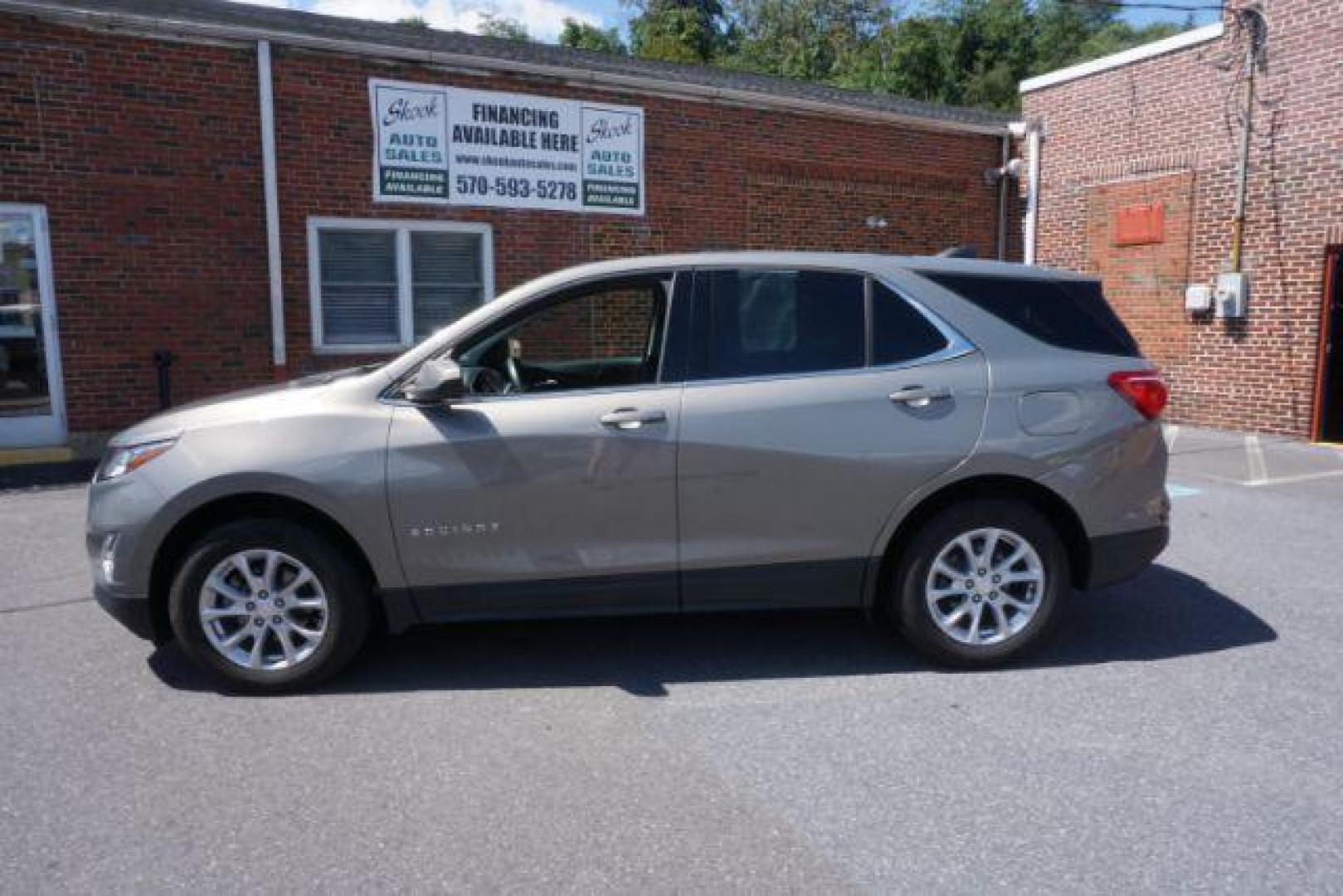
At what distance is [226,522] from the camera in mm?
4023

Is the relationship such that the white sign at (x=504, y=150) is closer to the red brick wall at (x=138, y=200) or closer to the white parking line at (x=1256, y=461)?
the red brick wall at (x=138, y=200)

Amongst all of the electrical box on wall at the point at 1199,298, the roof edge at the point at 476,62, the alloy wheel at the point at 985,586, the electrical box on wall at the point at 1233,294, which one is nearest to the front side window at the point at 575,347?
the alloy wheel at the point at 985,586

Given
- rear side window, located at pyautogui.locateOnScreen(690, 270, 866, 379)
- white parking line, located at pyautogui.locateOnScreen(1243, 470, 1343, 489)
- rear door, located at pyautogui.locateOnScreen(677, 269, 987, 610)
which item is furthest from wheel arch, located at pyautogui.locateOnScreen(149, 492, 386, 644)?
white parking line, located at pyautogui.locateOnScreen(1243, 470, 1343, 489)

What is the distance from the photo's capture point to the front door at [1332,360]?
10812 millimetres

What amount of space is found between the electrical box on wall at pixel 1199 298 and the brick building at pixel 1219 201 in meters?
0.10

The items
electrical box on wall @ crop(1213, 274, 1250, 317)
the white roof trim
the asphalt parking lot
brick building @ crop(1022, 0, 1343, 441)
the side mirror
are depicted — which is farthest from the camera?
the white roof trim

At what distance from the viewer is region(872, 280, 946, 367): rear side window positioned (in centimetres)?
425

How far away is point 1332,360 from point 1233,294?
4.14 ft

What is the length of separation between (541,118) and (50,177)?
489cm

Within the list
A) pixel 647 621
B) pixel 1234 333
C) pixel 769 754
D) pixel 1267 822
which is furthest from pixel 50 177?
pixel 1234 333

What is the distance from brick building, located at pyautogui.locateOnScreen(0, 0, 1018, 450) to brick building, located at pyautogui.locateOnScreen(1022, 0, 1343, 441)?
363 centimetres

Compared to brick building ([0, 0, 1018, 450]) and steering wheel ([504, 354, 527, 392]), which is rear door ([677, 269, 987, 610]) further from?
brick building ([0, 0, 1018, 450])

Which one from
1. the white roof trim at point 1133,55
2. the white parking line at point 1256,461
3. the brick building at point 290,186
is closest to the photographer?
the white parking line at point 1256,461

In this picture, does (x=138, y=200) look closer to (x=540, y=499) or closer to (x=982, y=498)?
(x=540, y=499)
